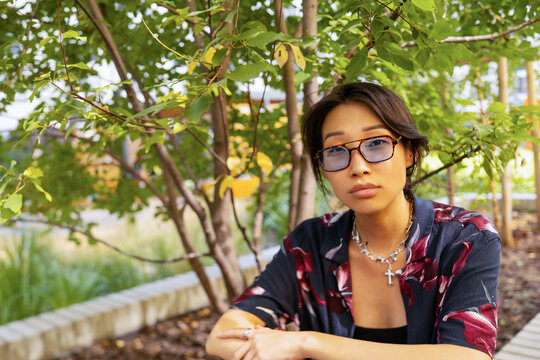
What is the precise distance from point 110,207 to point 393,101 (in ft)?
7.33

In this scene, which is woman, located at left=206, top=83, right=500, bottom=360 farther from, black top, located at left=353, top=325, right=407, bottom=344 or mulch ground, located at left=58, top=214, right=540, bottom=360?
mulch ground, located at left=58, top=214, right=540, bottom=360

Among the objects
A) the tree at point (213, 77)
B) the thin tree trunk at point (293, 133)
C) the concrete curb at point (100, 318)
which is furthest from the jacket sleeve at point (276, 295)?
the concrete curb at point (100, 318)

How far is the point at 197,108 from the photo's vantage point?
1.36 m

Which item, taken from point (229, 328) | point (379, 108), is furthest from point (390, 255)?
point (229, 328)

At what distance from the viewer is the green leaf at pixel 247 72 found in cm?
133

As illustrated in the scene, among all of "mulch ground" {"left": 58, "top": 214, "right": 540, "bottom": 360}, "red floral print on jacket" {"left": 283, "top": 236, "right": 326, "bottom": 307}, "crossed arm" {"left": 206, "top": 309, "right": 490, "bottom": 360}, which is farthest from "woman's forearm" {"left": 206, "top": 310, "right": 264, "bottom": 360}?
"mulch ground" {"left": 58, "top": 214, "right": 540, "bottom": 360}

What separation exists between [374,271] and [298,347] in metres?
0.42

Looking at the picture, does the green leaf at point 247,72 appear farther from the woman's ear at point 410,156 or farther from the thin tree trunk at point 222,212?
the thin tree trunk at point 222,212

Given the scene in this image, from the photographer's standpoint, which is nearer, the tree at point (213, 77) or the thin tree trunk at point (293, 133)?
the tree at point (213, 77)

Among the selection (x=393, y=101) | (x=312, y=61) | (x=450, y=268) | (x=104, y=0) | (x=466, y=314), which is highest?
(x=104, y=0)

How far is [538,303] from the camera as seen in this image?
4.32 metres

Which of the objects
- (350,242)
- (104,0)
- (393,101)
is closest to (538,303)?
(350,242)

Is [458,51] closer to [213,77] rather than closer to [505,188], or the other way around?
[213,77]

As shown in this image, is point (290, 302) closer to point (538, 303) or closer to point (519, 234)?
point (538, 303)
